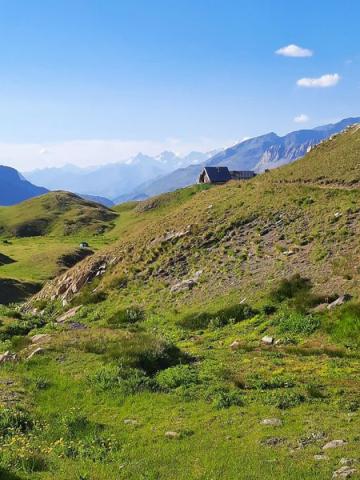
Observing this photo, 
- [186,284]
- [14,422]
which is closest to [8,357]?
[14,422]

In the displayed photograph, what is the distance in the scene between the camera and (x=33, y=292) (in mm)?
67125

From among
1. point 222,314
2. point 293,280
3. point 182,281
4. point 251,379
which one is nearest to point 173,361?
point 251,379

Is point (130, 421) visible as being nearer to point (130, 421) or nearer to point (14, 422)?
point (130, 421)

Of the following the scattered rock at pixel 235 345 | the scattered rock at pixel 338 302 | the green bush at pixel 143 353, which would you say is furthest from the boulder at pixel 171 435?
the scattered rock at pixel 338 302

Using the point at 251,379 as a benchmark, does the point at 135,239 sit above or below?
above

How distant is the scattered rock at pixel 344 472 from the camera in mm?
10809

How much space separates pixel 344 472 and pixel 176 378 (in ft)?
31.0

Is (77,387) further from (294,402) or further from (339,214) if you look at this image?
(339,214)

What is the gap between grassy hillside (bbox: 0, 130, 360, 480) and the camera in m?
12.9

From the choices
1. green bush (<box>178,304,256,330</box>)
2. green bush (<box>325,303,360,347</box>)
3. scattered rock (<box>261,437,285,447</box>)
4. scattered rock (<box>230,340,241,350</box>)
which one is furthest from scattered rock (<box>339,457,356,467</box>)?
green bush (<box>178,304,256,330</box>)

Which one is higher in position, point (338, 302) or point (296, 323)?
point (338, 302)

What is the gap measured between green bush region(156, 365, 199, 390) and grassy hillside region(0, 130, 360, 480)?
8 cm

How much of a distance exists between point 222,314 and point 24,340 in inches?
480

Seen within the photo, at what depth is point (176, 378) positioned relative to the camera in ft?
64.2
